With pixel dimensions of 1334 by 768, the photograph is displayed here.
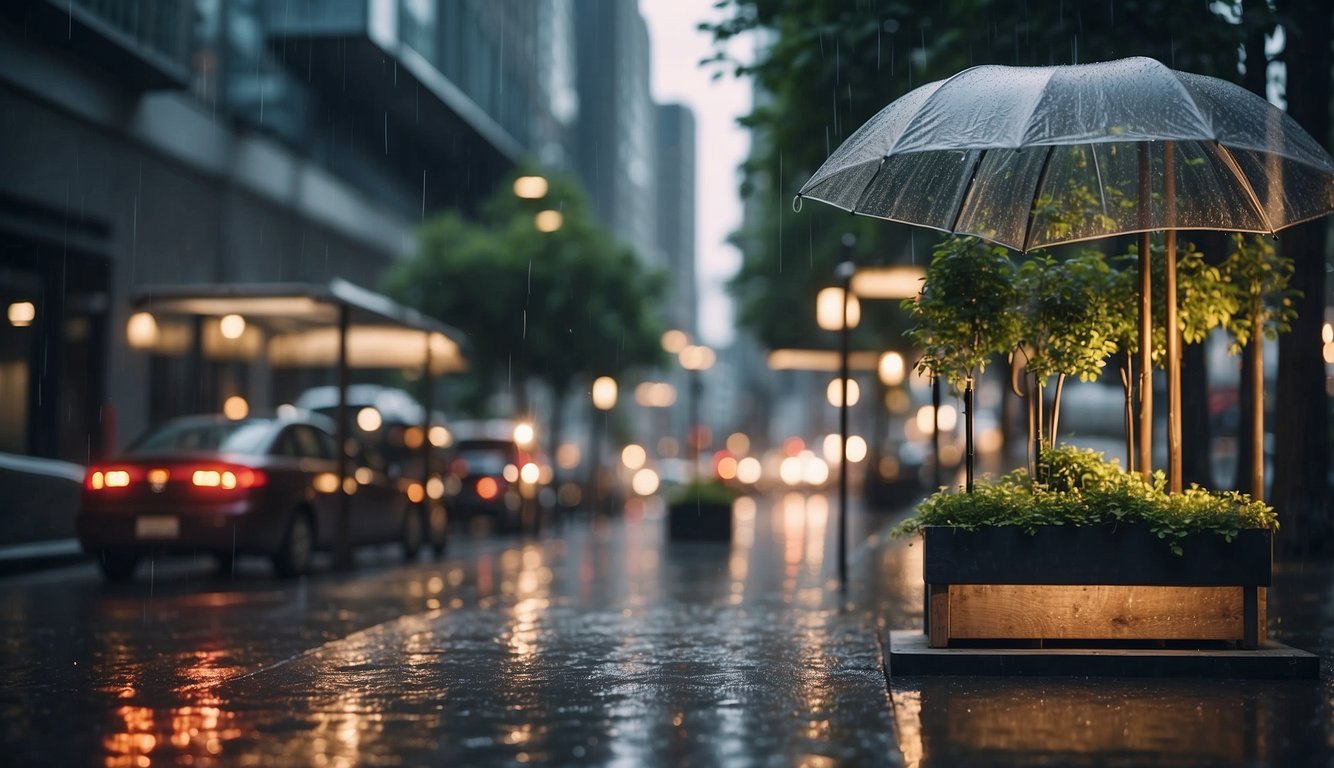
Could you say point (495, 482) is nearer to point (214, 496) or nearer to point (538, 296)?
point (214, 496)

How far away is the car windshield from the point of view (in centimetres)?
1534

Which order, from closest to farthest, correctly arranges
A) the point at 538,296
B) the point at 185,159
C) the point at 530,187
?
1. the point at 185,159
2. the point at 530,187
3. the point at 538,296

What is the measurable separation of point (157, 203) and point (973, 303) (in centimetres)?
2157

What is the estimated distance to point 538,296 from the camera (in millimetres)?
40969

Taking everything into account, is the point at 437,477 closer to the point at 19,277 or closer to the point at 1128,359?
the point at 19,277

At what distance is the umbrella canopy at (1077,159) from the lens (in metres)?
7.77

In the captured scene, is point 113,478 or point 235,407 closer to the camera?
point 113,478

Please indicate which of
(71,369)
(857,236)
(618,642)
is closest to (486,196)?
(857,236)

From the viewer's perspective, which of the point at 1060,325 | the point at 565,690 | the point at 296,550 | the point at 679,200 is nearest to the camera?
the point at 565,690

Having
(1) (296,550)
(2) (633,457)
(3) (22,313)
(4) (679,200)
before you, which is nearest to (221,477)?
(1) (296,550)

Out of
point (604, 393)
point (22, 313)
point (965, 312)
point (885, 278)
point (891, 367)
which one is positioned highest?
point (885, 278)

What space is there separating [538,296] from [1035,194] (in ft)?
103

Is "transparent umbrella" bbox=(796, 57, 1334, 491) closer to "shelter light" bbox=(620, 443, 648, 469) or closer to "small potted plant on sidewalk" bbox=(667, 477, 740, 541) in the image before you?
"small potted plant on sidewalk" bbox=(667, 477, 740, 541)

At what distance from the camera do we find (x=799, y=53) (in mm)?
15703
